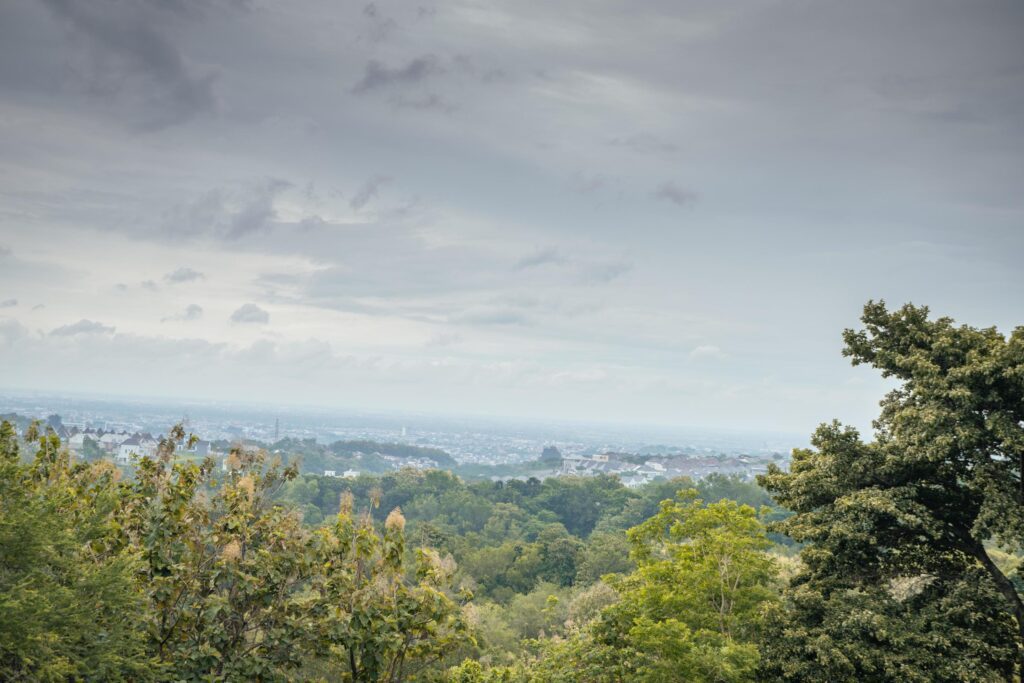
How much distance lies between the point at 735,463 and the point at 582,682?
519 ft

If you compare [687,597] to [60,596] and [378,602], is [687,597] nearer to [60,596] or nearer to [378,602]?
[378,602]

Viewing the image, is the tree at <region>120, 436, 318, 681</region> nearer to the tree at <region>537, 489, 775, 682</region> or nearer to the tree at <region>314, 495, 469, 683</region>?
the tree at <region>314, 495, 469, 683</region>

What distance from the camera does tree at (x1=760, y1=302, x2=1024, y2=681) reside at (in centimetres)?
1120

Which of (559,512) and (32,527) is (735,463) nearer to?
(559,512)

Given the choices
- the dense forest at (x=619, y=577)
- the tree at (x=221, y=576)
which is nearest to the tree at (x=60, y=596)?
the dense forest at (x=619, y=577)

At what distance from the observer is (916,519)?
464 inches

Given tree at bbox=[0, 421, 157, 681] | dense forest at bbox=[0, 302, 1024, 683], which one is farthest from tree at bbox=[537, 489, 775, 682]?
tree at bbox=[0, 421, 157, 681]

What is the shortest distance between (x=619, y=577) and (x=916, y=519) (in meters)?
8.94

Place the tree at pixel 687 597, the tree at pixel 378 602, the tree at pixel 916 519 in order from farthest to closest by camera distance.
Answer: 1. the tree at pixel 687 597
2. the tree at pixel 916 519
3. the tree at pixel 378 602

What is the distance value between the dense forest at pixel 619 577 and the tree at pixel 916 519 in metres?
0.04

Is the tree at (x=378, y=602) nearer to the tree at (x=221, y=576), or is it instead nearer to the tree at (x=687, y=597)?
the tree at (x=221, y=576)

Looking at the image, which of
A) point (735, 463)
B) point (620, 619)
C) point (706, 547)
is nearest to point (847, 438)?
point (706, 547)

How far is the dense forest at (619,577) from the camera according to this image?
26.9 feet

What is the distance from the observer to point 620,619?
14867 mm
